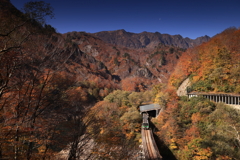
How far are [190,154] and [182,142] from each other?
2.03 m

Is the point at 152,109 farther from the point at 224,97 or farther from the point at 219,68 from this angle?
the point at 219,68

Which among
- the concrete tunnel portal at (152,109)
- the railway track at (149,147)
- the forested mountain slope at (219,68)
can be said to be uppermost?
the forested mountain slope at (219,68)

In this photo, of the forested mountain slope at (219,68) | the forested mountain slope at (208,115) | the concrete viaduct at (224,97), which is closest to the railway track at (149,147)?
the forested mountain slope at (208,115)

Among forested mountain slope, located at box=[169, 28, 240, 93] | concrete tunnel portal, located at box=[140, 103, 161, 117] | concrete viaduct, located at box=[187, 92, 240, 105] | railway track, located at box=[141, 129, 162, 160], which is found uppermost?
forested mountain slope, located at box=[169, 28, 240, 93]

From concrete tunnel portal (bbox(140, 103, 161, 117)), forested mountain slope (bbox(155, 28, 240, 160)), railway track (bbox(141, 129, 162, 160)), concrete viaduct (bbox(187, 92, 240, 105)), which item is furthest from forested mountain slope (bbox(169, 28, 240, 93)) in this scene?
railway track (bbox(141, 129, 162, 160))

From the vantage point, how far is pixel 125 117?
66.3ft

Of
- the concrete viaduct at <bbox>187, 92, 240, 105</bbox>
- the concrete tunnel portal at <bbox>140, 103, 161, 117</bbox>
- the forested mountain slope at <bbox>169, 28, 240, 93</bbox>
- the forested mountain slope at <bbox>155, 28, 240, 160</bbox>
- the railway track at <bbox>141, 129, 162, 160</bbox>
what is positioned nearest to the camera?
the forested mountain slope at <bbox>155, 28, 240, 160</bbox>

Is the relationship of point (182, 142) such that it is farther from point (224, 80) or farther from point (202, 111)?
point (224, 80)

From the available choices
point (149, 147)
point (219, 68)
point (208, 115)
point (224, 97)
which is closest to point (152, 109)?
point (208, 115)

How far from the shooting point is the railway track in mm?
12684

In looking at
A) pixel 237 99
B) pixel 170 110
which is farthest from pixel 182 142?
pixel 237 99

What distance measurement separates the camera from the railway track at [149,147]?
41.6 ft

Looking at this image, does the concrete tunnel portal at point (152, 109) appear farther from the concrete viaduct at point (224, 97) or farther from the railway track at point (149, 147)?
the concrete viaduct at point (224, 97)

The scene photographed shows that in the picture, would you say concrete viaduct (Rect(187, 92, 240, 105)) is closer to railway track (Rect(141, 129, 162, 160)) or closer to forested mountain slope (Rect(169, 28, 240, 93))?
forested mountain slope (Rect(169, 28, 240, 93))
